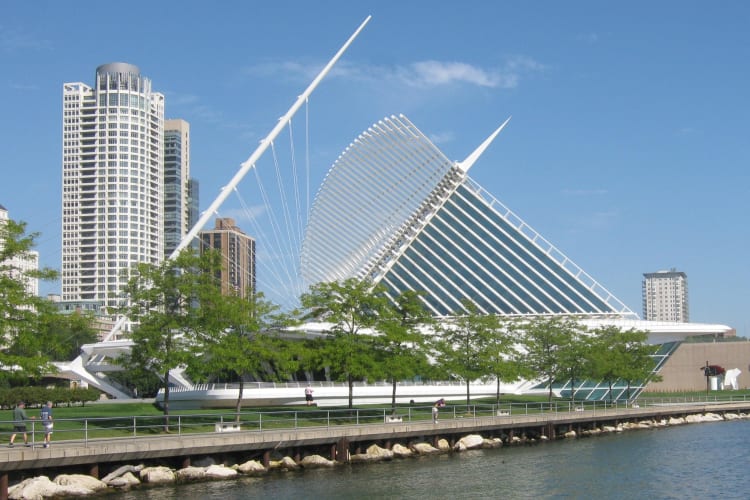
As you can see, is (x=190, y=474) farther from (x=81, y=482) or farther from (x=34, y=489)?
(x=34, y=489)

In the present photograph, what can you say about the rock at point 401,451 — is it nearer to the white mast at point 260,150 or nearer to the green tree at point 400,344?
the green tree at point 400,344

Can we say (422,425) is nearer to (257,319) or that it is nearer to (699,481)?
(257,319)

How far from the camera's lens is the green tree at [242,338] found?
3769 centimetres

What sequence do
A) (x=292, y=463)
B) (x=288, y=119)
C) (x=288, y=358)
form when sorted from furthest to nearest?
1. (x=288, y=119)
2. (x=288, y=358)
3. (x=292, y=463)

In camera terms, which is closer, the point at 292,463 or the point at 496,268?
the point at 292,463

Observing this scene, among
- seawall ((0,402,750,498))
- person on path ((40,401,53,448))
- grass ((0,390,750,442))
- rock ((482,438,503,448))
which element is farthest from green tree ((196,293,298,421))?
rock ((482,438,503,448))

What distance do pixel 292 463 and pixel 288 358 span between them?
679 cm

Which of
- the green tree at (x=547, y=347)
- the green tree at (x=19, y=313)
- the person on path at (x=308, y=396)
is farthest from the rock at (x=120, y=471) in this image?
the green tree at (x=547, y=347)

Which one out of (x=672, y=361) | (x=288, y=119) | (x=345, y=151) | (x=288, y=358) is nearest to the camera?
(x=288, y=358)

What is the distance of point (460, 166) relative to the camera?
258 ft

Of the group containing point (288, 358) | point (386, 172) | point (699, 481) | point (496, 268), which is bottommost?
point (699, 481)

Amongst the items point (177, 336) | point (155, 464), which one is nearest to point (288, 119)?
point (177, 336)

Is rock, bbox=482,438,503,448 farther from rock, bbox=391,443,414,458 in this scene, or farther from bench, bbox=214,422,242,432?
bench, bbox=214,422,242,432

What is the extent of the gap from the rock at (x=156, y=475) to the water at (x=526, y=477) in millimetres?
899
